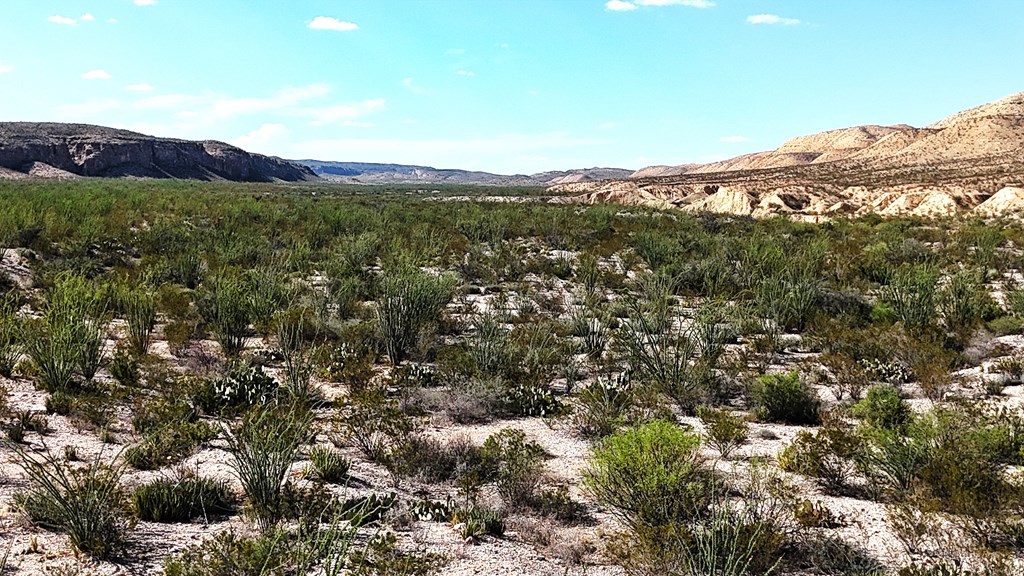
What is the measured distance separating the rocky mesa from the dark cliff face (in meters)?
Result: 92.3

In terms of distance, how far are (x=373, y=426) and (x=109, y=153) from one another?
130910 mm

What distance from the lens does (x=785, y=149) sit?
143 metres

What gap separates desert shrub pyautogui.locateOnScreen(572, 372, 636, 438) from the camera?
22.0ft

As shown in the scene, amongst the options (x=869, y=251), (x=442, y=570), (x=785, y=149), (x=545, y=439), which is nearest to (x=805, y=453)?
(x=545, y=439)

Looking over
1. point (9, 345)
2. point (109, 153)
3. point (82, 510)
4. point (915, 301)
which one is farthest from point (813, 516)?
point (109, 153)

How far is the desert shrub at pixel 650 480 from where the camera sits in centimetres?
472

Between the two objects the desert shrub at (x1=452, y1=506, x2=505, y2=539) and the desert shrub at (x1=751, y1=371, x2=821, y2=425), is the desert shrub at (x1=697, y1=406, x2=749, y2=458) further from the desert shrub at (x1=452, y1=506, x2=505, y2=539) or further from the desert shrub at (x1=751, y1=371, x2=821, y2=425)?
the desert shrub at (x1=452, y1=506, x2=505, y2=539)

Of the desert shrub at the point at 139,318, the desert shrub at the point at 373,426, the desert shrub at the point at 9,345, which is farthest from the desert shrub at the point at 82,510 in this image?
the desert shrub at the point at 139,318

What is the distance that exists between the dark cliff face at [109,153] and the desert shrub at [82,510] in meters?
121

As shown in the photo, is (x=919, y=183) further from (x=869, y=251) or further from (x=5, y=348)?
(x=5, y=348)

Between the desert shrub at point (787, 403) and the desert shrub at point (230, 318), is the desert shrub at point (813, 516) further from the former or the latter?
the desert shrub at point (230, 318)

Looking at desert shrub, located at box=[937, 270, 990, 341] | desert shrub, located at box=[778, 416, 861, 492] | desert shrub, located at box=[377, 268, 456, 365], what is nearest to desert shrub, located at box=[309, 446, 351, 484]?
desert shrub, located at box=[377, 268, 456, 365]

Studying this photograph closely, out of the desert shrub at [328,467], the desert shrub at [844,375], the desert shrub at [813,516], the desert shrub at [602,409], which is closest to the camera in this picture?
the desert shrub at [813,516]

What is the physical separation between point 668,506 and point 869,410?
130 inches
